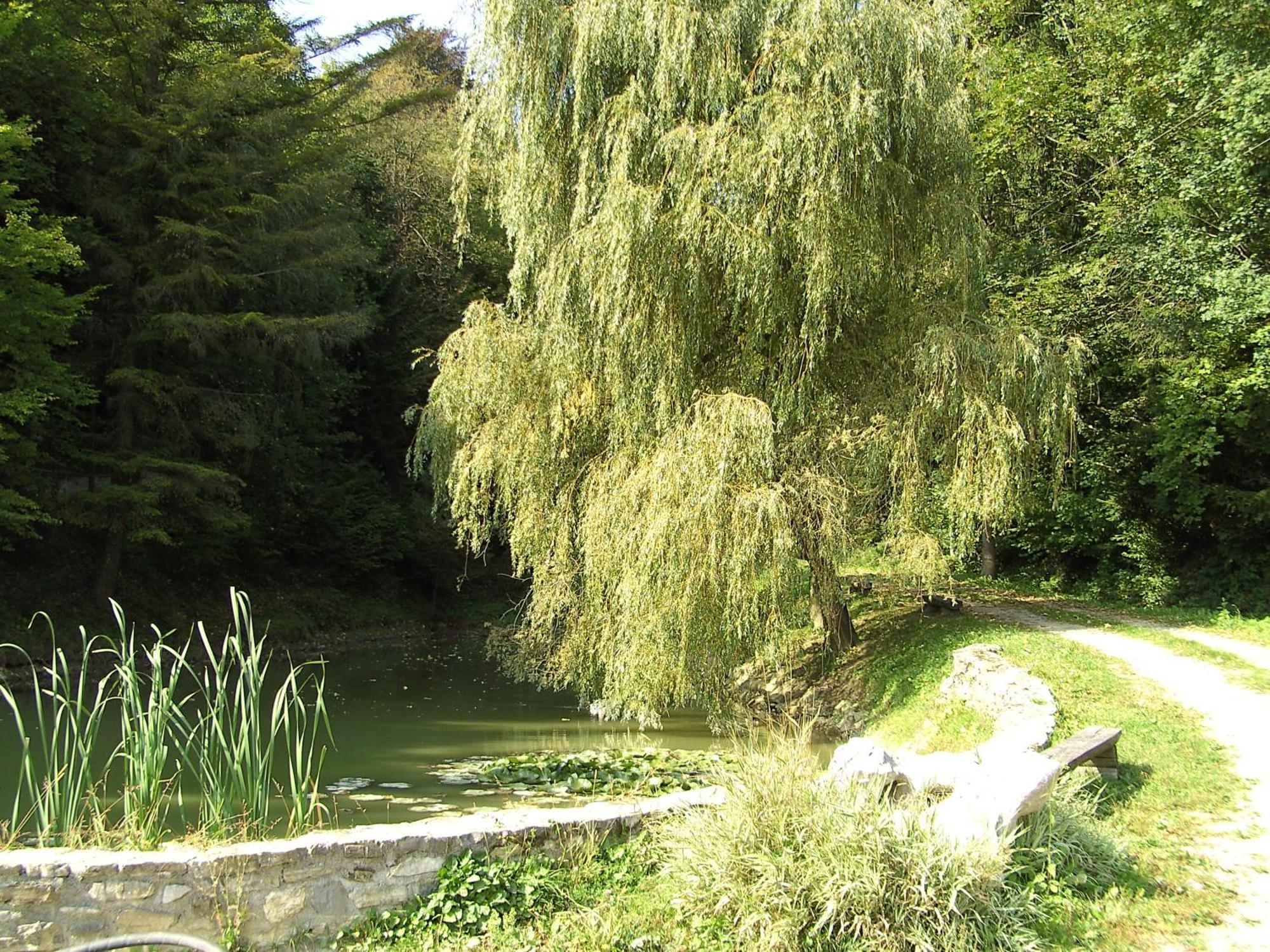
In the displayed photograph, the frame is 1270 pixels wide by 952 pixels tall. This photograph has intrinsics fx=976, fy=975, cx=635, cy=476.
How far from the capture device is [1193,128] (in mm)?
13078

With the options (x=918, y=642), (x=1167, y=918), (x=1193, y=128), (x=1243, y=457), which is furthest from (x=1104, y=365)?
(x=1167, y=918)

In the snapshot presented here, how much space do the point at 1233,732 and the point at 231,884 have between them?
6869 mm

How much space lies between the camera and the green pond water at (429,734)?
7.18 metres

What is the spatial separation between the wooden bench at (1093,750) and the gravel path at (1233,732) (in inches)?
29.8

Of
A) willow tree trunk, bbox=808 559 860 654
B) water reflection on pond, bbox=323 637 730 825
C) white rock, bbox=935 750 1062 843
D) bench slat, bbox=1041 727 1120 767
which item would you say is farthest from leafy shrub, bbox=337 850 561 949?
willow tree trunk, bbox=808 559 860 654

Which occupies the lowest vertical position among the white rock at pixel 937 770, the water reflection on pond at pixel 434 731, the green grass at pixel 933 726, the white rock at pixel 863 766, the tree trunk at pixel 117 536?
the water reflection on pond at pixel 434 731

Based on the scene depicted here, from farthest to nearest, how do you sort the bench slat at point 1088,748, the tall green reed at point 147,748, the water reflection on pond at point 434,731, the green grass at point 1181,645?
the green grass at point 1181,645 → the water reflection on pond at point 434,731 → the bench slat at point 1088,748 → the tall green reed at point 147,748

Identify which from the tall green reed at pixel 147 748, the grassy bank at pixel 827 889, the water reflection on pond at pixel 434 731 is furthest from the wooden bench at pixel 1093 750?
the tall green reed at pixel 147 748

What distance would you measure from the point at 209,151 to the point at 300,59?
4.60 meters

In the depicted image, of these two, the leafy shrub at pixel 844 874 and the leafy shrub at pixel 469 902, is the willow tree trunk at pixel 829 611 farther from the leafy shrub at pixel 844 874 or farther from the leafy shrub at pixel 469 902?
the leafy shrub at pixel 469 902

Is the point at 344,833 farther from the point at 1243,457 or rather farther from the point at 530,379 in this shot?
the point at 1243,457

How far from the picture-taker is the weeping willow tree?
8.69 meters

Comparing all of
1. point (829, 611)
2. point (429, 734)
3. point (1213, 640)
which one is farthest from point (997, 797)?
point (1213, 640)

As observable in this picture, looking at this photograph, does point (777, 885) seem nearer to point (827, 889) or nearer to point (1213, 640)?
point (827, 889)
